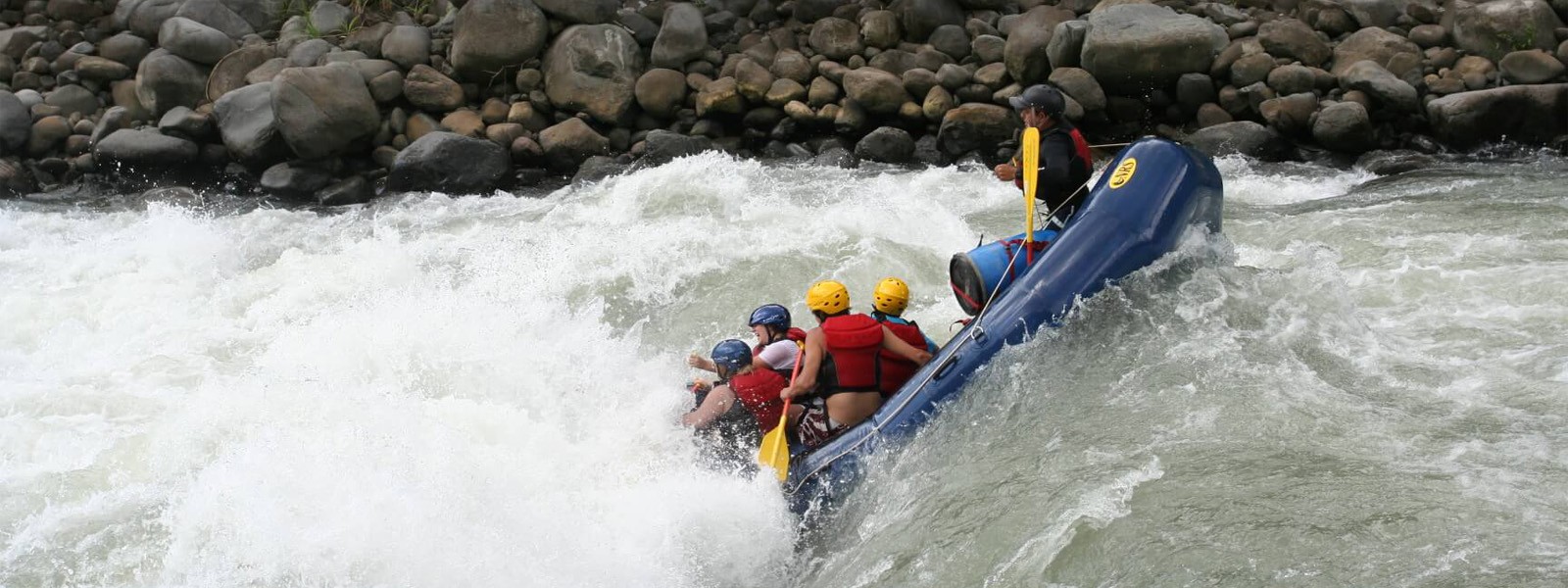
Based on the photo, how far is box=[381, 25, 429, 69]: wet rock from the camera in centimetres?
1332

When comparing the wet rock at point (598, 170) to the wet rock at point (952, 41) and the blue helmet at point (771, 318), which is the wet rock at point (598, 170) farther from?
the blue helmet at point (771, 318)

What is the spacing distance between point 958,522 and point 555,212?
6.65 meters

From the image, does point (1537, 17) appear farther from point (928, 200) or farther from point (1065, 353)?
point (1065, 353)

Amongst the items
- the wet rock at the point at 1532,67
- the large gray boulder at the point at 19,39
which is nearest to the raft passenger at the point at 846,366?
the wet rock at the point at 1532,67

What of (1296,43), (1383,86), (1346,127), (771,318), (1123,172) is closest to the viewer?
(1123,172)

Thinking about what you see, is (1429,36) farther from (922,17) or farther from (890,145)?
(890,145)

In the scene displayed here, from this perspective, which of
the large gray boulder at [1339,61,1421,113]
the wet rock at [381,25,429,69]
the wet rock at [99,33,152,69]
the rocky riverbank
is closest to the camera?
the large gray boulder at [1339,61,1421,113]

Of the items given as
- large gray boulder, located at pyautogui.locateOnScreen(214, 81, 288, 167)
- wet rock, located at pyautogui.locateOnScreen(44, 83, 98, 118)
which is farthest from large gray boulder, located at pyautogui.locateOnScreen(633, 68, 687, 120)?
wet rock, located at pyautogui.locateOnScreen(44, 83, 98, 118)

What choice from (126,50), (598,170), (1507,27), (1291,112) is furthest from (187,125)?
(1507,27)

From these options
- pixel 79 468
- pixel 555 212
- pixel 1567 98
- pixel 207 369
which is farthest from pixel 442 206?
pixel 1567 98

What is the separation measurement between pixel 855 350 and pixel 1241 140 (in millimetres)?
6325

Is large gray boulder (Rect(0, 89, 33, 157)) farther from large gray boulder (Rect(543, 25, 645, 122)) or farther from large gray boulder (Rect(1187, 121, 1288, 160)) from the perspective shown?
large gray boulder (Rect(1187, 121, 1288, 160))

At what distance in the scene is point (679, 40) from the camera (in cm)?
1294

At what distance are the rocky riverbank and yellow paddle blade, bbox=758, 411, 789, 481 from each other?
20.6 feet
